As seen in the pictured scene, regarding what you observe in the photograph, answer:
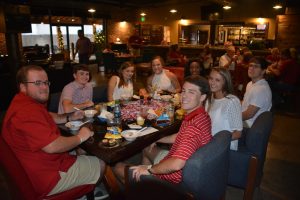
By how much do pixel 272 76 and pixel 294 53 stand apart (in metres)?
0.74

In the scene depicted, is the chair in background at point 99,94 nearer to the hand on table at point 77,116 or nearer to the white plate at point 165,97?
the white plate at point 165,97

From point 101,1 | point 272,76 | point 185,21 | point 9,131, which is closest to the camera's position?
point 9,131

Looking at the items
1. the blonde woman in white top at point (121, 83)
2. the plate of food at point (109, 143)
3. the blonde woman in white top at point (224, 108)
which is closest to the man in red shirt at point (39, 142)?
the plate of food at point (109, 143)

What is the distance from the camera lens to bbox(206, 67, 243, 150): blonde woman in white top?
83.9 inches

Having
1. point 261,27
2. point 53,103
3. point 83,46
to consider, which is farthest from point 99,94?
point 261,27

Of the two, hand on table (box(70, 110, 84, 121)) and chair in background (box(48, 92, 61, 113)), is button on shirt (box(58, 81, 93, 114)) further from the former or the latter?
hand on table (box(70, 110, 84, 121))

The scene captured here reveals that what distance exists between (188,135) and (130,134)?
1.90 feet

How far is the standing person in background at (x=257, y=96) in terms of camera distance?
2.58 meters

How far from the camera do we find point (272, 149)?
348 cm

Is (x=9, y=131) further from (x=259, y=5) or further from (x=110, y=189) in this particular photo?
(x=259, y=5)

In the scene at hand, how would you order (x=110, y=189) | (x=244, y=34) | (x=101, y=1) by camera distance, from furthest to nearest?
(x=244, y=34) → (x=101, y=1) → (x=110, y=189)

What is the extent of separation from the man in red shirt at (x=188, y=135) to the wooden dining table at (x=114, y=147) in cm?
16

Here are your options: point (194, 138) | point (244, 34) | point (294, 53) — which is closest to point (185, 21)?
point (244, 34)

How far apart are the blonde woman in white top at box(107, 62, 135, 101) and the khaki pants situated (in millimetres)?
1413
